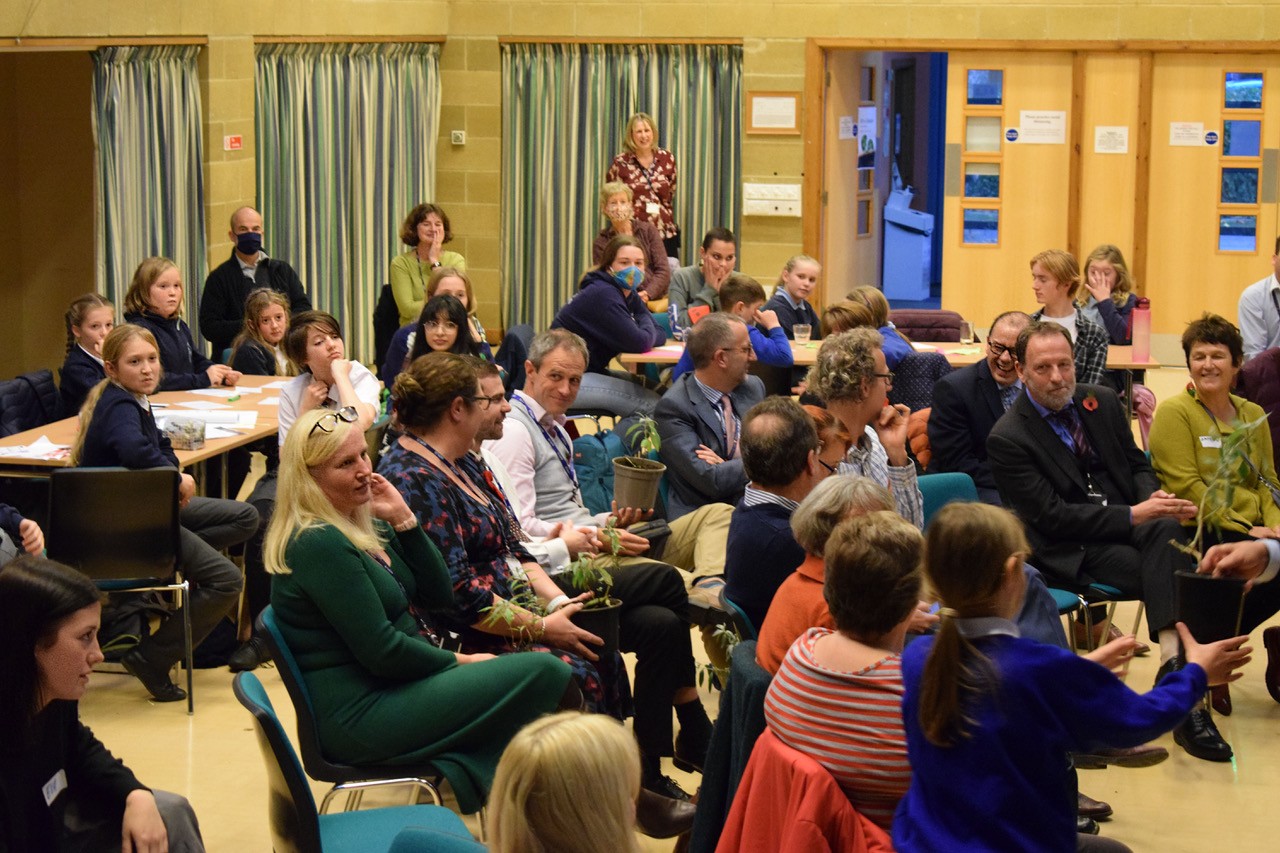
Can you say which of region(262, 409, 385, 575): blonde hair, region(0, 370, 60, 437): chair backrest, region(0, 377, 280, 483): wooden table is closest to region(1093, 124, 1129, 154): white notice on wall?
region(0, 377, 280, 483): wooden table

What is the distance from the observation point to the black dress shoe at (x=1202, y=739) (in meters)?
4.95

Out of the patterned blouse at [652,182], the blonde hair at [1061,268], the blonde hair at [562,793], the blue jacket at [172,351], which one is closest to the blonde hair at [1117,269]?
the blonde hair at [1061,268]

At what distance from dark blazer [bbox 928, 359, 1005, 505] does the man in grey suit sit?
2.43 ft

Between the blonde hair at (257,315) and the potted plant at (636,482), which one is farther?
the blonde hair at (257,315)

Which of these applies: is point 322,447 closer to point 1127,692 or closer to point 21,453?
point 1127,692

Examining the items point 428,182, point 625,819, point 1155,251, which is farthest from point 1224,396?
point 428,182

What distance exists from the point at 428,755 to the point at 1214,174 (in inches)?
371

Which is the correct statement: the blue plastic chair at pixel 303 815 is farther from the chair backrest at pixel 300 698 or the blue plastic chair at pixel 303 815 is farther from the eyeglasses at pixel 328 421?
the eyeglasses at pixel 328 421

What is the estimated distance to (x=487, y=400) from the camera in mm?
4211

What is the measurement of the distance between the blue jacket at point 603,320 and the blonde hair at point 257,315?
1.33m

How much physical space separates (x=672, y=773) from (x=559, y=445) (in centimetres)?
107

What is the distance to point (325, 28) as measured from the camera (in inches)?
405

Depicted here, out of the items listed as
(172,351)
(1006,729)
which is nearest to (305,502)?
(1006,729)

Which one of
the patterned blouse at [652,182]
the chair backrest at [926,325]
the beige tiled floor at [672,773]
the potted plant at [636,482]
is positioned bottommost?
the beige tiled floor at [672,773]
